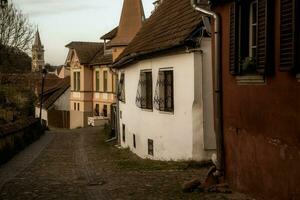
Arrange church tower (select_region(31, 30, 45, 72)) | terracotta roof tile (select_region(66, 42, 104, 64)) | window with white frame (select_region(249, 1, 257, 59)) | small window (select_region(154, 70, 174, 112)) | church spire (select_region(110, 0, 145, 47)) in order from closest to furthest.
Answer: window with white frame (select_region(249, 1, 257, 59)), small window (select_region(154, 70, 174, 112)), church spire (select_region(110, 0, 145, 47)), church tower (select_region(31, 30, 45, 72)), terracotta roof tile (select_region(66, 42, 104, 64))

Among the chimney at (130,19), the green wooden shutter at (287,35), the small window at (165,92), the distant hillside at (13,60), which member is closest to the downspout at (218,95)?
the green wooden shutter at (287,35)

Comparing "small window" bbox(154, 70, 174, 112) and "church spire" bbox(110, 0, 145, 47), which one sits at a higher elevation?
"church spire" bbox(110, 0, 145, 47)

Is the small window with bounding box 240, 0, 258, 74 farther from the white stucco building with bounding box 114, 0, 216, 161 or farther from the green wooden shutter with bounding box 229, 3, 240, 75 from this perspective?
the white stucco building with bounding box 114, 0, 216, 161

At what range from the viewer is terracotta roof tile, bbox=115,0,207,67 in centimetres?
1569

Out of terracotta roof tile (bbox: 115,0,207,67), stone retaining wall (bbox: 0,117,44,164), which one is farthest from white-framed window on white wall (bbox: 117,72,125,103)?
stone retaining wall (bbox: 0,117,44,164)

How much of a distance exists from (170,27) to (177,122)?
331 cm

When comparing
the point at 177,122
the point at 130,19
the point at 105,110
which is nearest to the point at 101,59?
the point at 105,110

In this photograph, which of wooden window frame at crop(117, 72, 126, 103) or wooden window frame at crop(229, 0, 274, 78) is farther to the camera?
wooden window frame at crop(117, 72, 126, 103)

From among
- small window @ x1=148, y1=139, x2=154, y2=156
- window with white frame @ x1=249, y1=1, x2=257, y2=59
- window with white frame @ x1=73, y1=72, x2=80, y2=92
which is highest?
window with white frame @ x1=73, y1=72, x2=80, y2=92

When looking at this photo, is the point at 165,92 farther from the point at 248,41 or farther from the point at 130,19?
the point at 130,19

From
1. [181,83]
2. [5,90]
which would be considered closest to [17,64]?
[5,90]

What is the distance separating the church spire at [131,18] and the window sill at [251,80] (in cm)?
3249

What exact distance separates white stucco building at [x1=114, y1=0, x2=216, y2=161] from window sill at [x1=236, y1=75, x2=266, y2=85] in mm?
4812

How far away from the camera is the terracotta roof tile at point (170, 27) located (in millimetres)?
15686
